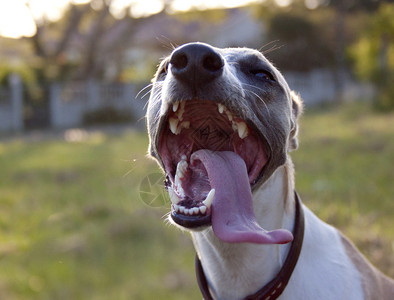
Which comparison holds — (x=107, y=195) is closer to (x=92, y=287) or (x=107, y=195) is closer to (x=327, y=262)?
(x=92, y=287)

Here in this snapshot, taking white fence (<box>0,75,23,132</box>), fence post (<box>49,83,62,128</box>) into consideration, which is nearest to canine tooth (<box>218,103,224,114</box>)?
white fence (<box>0,75,23,132</box>)

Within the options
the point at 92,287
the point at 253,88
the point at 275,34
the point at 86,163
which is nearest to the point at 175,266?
the point at 92,287

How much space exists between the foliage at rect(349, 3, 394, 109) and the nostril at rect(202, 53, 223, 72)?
46.6 ft

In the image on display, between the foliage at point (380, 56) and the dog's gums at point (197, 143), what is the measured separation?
14.0m

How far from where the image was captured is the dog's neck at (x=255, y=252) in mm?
2295

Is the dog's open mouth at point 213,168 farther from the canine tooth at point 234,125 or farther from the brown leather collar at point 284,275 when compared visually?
the brown leather collar at point 284,275

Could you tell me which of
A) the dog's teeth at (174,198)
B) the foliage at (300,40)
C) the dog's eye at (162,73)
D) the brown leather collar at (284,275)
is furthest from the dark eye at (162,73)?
the foliage at (300,40)

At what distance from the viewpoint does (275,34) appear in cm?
2392

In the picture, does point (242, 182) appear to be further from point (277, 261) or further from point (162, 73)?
point (162, 73)

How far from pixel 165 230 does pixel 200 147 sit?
9.62ft

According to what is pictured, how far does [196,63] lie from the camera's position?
6.41 ft

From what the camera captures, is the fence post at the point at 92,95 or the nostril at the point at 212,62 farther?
the fence post at the point at 92,95

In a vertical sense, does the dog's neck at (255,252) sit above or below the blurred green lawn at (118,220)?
above

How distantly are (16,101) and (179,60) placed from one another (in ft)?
51.0
